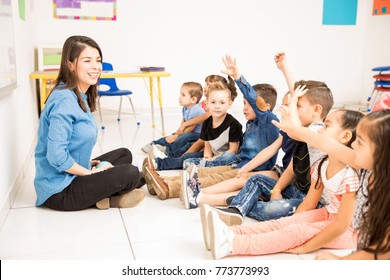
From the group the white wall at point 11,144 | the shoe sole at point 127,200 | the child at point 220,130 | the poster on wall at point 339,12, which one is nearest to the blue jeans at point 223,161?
the child at point 220,130

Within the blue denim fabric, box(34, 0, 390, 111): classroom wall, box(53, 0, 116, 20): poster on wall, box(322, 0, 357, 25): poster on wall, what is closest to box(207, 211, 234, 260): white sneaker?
the blue denim fabric

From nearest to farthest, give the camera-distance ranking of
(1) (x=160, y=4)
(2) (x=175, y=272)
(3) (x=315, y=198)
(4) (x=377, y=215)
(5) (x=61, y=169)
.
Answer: (4) (x=377, y=215) → (2) (x=175, y=272) → (3) (x=315, y=198) → (5) (x=61, y=169) → (1) (x=160, y=4)

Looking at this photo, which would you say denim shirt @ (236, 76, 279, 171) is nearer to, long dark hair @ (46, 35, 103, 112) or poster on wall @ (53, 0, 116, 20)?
long dark hair @ (46, 35, 103, 112)

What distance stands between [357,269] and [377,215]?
0.17 m

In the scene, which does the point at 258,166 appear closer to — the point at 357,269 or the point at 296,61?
the point at 357,269

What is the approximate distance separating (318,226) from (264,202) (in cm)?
38

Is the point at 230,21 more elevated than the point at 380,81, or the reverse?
the point at 230,21

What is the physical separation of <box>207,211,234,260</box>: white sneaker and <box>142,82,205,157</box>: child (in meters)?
1.60

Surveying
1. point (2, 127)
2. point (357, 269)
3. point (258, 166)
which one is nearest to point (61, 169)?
point (2, 127)

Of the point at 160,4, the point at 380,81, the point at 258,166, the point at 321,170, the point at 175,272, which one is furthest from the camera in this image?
the point at 160,4

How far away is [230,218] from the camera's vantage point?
1.76m

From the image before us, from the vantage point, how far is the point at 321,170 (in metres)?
1.57

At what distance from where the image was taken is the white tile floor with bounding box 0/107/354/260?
157 cm

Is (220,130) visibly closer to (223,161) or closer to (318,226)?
(223,161)
